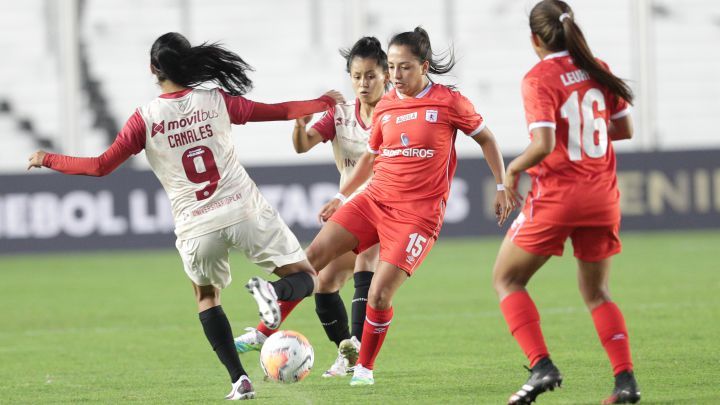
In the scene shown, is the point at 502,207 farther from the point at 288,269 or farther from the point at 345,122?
the point at 345,122

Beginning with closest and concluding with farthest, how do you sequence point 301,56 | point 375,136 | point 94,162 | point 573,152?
point 573,152 < point 94,162 < point 375,136 < point 301,56

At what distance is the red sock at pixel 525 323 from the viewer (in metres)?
5.87

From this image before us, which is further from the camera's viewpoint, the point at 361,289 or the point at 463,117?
the point at 361,289

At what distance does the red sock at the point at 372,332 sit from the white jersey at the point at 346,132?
118 cm

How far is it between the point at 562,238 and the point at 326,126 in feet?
7.98

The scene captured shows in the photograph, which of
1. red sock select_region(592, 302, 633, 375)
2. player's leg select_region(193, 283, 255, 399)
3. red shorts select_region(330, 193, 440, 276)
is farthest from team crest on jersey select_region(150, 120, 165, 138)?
red sock select_region(592, 302, 633, 375)

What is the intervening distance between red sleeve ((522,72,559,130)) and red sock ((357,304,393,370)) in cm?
166

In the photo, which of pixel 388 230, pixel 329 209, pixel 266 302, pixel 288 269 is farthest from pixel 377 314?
pixel 266 302

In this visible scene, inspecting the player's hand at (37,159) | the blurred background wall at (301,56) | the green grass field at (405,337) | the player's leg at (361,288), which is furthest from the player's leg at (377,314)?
the blurred background wall at (301,56)

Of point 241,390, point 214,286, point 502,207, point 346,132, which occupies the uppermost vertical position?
point 346,132

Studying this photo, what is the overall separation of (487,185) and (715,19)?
6439 millimetres

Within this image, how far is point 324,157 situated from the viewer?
68.1ft

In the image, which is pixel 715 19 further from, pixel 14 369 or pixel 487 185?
pixel 14 369

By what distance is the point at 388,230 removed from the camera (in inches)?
274
